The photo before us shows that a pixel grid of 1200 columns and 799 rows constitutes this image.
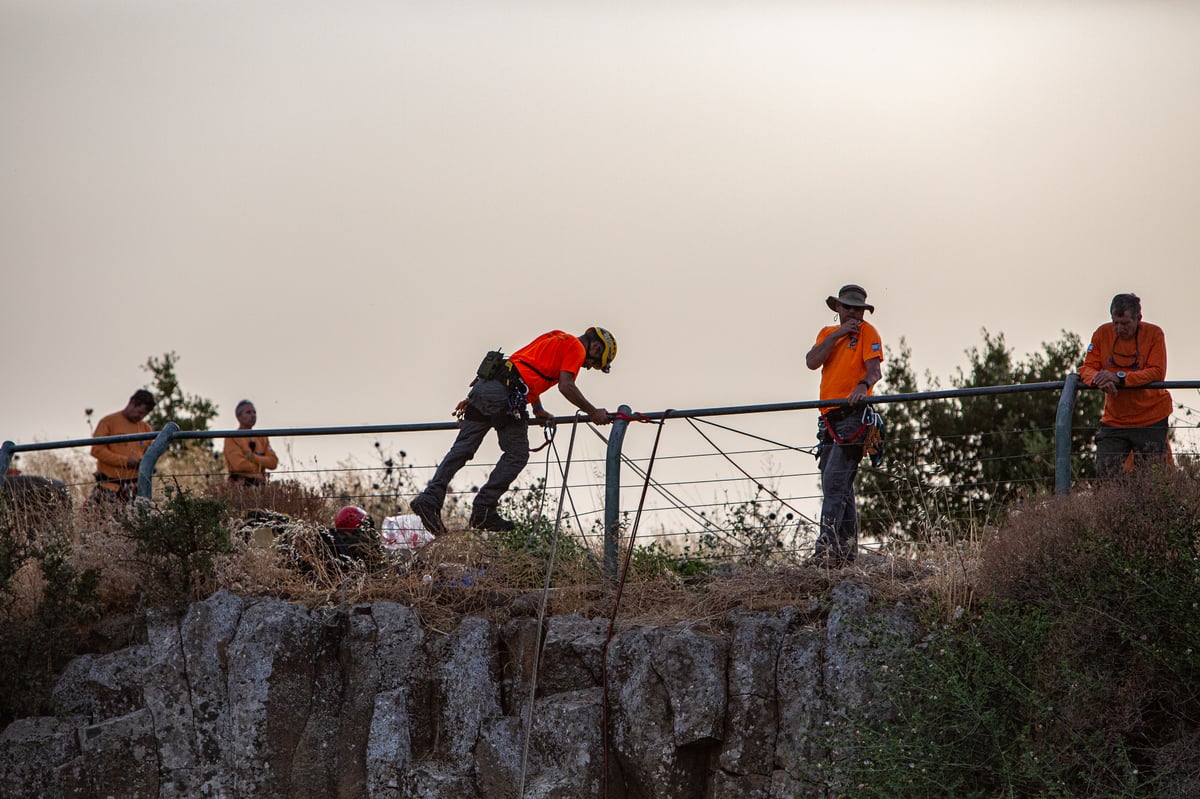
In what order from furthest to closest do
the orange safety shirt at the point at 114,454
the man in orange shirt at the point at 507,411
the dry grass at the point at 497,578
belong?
1. the orange safety shirt at the point at 114,454
2. the man in orange shirt at the point at 507,411
3. the dry grass at the point at 497,578

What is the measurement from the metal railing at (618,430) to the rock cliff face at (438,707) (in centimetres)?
86

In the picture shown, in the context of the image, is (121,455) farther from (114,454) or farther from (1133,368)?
(1133,368)

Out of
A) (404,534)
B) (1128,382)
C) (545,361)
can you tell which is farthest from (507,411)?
(1128,382)

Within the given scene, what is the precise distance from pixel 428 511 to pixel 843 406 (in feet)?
9.41

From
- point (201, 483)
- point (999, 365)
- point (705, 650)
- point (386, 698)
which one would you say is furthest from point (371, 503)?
point (999, 365)

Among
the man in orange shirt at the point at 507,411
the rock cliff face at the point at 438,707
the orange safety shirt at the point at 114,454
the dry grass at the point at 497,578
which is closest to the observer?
the rock cliff face at the point at 438,707

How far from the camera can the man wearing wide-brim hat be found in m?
10.4

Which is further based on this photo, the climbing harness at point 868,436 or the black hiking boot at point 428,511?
the black hiking boot at point 428,511

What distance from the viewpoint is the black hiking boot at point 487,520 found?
35.9ft

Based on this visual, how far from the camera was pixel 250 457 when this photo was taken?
1345cm

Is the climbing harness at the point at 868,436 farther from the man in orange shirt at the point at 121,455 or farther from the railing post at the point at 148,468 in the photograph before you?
the man in orange shirt at the point at 121,455

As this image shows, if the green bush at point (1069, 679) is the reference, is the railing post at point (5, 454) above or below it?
above

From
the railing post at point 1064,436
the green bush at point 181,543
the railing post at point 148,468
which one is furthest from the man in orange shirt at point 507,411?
the railing post at point 1064,436

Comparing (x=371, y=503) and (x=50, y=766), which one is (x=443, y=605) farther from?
(x=371, y=503)
